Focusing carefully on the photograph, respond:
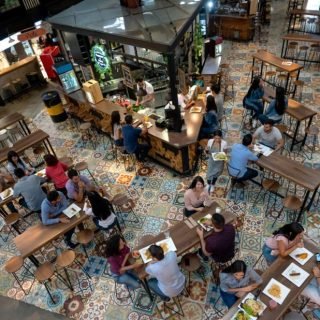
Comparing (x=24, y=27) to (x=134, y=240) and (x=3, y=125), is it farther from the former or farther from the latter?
(x=134, y=240)

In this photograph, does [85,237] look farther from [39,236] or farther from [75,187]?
[75,187]

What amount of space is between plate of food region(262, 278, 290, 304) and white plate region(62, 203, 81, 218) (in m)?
3.41

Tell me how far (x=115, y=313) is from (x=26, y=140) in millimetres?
4915

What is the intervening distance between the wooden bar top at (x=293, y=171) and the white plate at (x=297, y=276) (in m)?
1.59

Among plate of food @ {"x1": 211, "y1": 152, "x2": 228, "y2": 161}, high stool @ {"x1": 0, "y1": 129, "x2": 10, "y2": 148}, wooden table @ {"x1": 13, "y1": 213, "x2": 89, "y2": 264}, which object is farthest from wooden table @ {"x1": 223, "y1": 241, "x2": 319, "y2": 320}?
high stool @ {"x1": 0, "y1": 129, "x2": 10, "y2": 148}

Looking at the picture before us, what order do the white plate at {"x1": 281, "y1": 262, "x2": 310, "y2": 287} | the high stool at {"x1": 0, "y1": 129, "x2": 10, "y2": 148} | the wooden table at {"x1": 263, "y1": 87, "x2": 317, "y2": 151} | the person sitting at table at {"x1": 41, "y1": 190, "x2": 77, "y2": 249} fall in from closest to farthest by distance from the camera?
the white plate at {"x1": 281, "y1": 262, "x2": 310, "y2": 287}, the person sitting at table at {"x1": 41, "y1": 190, "x2": 77, "y2": 249}, the wooden table at {"x1": 263, "y1": 87, "x2": 317, "y2": 151}, the high stool at {"x1": 0, "y1": 129, "x2": 10, "y2": 148}

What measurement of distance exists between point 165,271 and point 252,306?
1189 mm

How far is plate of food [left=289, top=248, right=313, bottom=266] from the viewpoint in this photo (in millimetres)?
4414

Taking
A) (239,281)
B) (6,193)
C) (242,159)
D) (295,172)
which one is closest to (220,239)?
(239,281)

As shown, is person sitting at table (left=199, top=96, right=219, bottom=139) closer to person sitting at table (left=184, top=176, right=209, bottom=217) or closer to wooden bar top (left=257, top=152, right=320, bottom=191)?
wooden bar top (left=257, top=152, right=320, bottom=191)

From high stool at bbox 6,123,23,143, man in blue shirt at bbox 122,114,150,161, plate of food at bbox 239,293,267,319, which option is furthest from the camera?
high stool at bbox 6,123,23,143

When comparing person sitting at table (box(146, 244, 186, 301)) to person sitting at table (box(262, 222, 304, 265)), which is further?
person sitting at table (box(262, 222, 304, 265))

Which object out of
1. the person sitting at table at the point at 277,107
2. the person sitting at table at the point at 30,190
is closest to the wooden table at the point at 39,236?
the person sitting at table at the point at 30,190

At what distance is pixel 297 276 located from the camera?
13.9 feet
